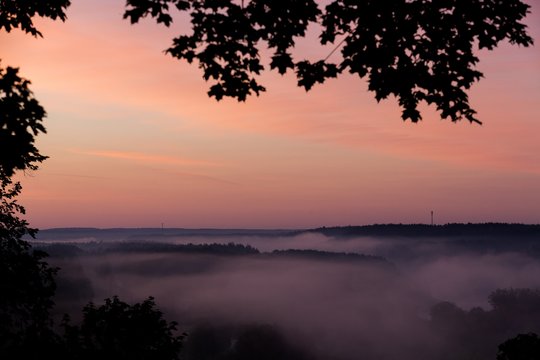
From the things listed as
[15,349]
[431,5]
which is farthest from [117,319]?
[431,5]

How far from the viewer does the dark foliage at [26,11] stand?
12812 mm

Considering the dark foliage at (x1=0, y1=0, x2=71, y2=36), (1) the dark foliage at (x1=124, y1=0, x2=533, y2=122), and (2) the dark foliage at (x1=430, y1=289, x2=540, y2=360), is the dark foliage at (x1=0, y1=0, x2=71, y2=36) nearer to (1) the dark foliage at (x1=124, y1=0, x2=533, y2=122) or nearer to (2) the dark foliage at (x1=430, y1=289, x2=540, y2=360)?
(1) the dark foliage at (x1=124, y1=0, x2=533, y2=122)

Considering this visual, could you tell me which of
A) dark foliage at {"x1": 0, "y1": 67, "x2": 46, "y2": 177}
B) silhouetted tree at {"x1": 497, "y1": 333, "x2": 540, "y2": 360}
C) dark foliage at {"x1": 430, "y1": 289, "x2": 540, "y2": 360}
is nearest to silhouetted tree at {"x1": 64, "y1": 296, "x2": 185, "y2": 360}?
silhouetted tree at {"x1": 497, "y1": 333, "x2": 540, "y2": 360}

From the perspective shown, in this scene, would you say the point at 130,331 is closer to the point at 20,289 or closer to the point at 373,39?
the point at 20,289

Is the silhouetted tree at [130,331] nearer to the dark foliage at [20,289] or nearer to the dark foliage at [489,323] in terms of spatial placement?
the dark foliage at [20,289]

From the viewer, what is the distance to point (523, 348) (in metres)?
20.1

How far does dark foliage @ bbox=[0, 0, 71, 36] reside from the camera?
42.0 ft

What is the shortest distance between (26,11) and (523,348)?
52.1ft

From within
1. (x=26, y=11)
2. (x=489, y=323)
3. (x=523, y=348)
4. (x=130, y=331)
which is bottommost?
(x=489, y=323)

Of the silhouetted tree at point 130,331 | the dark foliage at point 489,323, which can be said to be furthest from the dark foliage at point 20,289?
the dark foliage at point 489,323

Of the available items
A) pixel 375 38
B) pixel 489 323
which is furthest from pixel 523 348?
pixel 489 323

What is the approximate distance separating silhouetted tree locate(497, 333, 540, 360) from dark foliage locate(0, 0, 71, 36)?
50.0ft

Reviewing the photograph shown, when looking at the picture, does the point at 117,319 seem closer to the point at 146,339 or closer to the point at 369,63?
the point at 146,339

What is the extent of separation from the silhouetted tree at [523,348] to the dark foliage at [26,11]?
600 inches
